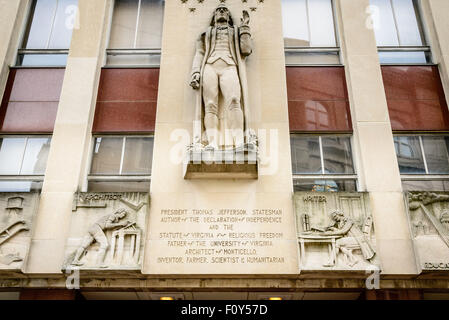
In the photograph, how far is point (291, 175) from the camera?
939 cm

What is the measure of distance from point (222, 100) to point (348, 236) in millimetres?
4137

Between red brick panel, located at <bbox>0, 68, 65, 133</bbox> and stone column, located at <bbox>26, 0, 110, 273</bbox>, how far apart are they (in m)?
0.45

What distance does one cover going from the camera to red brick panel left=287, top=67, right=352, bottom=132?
10.3 meters

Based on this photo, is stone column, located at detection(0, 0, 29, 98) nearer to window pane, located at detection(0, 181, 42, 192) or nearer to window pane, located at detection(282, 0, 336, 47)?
window pane, located at detection(0, 181, 42, 192)

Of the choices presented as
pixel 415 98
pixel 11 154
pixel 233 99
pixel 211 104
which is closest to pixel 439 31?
pixel 415 98

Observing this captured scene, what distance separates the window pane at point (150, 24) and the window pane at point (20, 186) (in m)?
4.65

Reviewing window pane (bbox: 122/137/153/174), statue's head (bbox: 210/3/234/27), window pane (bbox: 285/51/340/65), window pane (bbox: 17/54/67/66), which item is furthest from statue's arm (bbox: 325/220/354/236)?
window pane (bbox: 17/54/67/66)

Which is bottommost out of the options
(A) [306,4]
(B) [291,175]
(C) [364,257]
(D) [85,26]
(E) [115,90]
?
(C) [364,257]

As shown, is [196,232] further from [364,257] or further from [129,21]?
[129,21]

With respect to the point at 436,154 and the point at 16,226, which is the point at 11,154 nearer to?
the point at 16,226

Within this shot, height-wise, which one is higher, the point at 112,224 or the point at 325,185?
the point at 325,185

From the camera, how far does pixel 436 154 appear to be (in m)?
10.1
